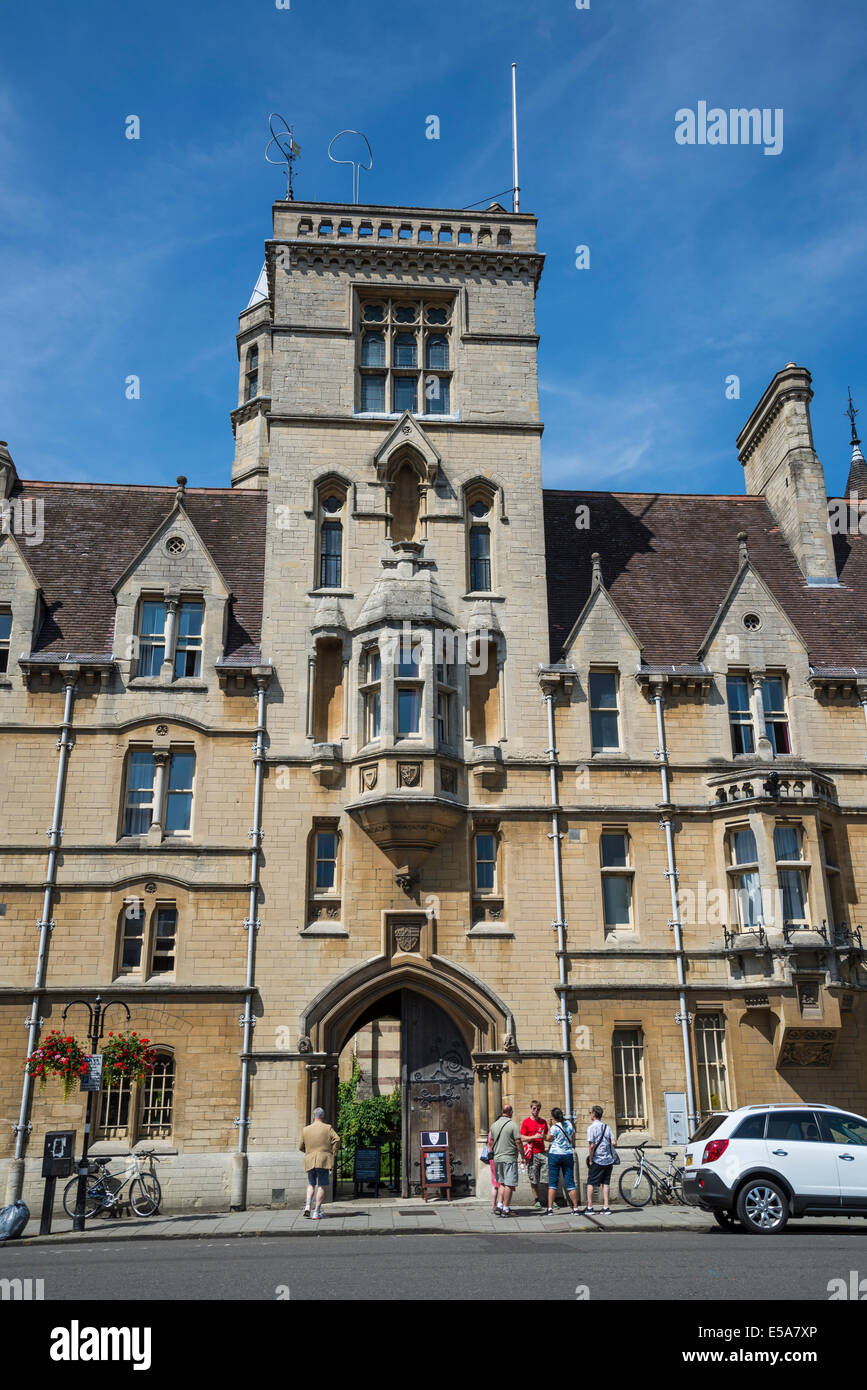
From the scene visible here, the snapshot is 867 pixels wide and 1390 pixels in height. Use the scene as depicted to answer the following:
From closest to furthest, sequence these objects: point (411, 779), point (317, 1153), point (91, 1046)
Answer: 1. point (317, 1153)
2. point (91, 1046)
3. point (411, 779)

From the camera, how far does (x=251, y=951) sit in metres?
23.9

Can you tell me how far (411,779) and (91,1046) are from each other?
8.22 m

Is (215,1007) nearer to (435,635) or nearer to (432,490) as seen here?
(435,635)

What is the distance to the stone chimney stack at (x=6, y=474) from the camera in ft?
96.3

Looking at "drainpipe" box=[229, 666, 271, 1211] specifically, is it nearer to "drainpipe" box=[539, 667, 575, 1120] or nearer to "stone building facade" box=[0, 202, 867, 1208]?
"stone building facade" box=[0, 202, 867, 1208]

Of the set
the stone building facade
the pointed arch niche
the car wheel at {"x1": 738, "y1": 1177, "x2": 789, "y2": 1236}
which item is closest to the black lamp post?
the stone building facade

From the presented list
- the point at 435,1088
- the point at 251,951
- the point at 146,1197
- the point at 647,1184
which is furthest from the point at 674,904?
the point at 146,1197

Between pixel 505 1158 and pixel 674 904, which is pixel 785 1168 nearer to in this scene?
pixel 505 1158

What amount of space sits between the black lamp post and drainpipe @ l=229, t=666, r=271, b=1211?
2.47 m

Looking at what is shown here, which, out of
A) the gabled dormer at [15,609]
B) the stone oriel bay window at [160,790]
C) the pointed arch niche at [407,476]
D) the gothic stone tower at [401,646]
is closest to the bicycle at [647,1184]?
the gothic stone tower at [401,646]

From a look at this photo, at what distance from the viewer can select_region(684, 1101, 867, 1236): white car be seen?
52.6ft

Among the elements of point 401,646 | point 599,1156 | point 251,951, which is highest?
point 401,646

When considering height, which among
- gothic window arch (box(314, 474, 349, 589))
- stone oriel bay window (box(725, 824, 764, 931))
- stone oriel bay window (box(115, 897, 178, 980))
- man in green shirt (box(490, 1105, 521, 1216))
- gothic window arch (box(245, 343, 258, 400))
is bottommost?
man in green shirt (box(490, 1105, 521, 1216))

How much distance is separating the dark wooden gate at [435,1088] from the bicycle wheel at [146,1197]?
5.02 meters
